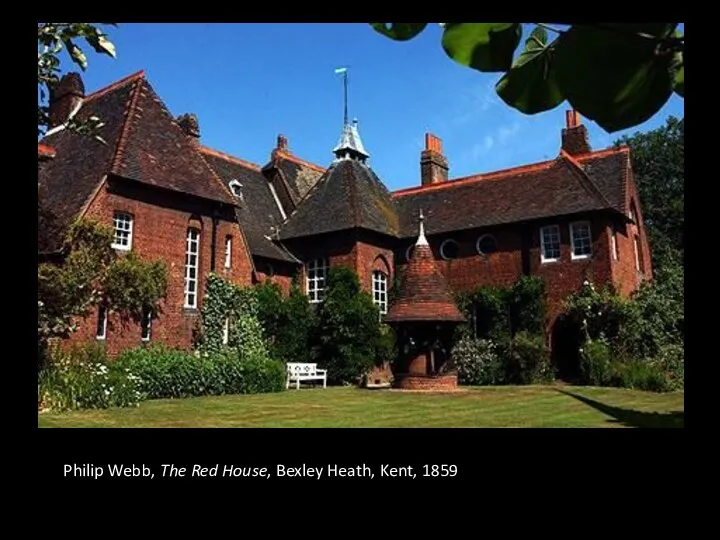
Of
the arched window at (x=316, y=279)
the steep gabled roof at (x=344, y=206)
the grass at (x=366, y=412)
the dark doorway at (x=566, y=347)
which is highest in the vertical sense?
the steep gabled roof at (x=344, y=206)

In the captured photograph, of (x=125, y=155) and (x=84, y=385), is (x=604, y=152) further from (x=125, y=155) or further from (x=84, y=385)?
Answer: (x=84, y=385)

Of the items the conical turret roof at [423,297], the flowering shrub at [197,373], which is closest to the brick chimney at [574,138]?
the conical turret roof at [423,297]

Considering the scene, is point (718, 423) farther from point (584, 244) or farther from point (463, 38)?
point (584, 244)

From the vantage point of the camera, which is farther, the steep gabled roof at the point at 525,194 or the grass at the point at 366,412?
the steep gabled roof at the point at 525,194

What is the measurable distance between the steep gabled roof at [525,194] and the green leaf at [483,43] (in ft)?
83.6

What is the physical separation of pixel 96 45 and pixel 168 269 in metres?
17.2

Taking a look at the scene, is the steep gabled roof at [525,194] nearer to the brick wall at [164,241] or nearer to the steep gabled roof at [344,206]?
the steep gabled roof at [344,206]

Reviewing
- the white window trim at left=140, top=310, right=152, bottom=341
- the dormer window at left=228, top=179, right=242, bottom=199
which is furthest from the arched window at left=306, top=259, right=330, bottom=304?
the white window trim at left=140, top=310, right=152, bottom=341

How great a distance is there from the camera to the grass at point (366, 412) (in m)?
10.6

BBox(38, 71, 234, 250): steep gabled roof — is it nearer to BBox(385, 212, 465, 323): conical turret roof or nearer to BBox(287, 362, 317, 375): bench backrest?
BBox(287, 362, 317, 375): bench backrest

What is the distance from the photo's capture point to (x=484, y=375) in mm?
24750

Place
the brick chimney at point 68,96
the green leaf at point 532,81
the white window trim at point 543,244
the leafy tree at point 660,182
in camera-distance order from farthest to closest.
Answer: the leafy tree at point 660,182, the white window trim at point 543,244, the brick chimney at point 68,96, the green leaf at point 532,81

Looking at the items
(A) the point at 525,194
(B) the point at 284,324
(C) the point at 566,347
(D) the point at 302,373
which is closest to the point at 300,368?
(D) the point at 302,373
